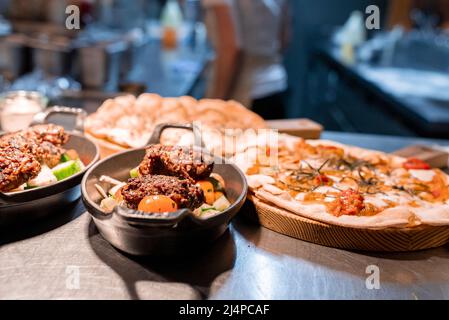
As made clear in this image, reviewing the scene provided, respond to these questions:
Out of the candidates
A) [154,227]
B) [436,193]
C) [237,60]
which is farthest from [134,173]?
[237,60]

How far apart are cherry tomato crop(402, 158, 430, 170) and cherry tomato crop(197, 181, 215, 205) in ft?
2.89

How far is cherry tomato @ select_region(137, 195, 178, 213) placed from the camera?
1079mm

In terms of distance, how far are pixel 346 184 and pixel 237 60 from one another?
2222 mm

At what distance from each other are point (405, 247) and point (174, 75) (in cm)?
314

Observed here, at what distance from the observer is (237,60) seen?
351 cm

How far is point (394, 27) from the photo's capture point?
734 cm

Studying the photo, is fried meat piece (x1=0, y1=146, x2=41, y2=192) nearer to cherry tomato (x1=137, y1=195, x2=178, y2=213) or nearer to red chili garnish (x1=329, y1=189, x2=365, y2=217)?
cherry tomato (x1=137, y1=195, x2=178, y2=213)

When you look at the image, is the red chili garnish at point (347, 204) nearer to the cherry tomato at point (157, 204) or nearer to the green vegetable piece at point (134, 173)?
the cherry tomato at point (157, 204)

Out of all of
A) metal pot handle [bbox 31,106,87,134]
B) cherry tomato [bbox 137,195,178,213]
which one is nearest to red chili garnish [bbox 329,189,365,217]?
cherry tomato [bbox 137,195,178,213]

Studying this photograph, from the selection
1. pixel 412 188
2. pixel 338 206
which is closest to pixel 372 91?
pixel 412 188

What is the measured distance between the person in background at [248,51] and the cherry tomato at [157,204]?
238cm

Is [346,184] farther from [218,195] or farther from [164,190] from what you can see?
[164,190]

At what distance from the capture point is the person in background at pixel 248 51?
333cm
